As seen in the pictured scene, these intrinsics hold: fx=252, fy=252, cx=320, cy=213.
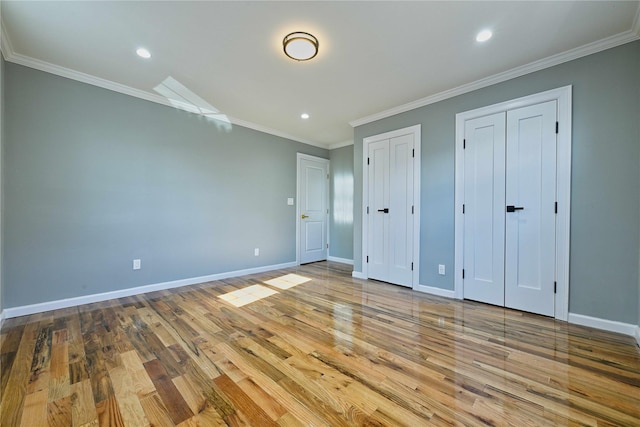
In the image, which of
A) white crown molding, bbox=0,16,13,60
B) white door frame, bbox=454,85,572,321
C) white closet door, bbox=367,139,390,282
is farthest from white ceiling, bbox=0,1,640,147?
white closet door, bbox=367,139,390,282

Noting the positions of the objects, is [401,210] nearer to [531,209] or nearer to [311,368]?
[531,209]

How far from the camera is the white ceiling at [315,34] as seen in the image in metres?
1.84

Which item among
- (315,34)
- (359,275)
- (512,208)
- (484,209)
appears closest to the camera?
(315,34)

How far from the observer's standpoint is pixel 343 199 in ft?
17.5

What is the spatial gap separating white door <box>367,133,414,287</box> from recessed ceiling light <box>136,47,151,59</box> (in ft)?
9.42

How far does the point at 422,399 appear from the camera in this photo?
1373 mm

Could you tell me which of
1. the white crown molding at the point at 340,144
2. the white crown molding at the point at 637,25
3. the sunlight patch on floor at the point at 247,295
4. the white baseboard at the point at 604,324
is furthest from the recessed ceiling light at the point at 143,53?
the white baseboard at the point at 604,324

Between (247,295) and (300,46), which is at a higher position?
(300,46)

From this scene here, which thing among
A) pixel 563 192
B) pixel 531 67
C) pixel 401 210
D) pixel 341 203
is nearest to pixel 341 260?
pixel 341 203

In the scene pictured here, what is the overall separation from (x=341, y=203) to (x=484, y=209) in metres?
2.91

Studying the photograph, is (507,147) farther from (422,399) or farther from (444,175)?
(422,399)

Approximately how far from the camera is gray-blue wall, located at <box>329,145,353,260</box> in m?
5.21

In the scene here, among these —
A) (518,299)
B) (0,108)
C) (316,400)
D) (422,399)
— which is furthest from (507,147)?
(0,108)

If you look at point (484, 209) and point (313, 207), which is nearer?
point (484, 209)
